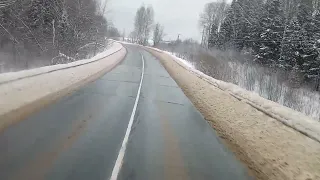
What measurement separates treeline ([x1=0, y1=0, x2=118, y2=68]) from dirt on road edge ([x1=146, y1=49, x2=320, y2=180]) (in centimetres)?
2236

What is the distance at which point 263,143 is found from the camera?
8.81 meters

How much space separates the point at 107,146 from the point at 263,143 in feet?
13.4

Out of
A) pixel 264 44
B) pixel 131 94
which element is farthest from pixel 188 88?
pixel 264 44

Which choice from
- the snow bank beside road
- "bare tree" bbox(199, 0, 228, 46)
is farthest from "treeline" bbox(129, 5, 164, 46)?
the snow bank beside road

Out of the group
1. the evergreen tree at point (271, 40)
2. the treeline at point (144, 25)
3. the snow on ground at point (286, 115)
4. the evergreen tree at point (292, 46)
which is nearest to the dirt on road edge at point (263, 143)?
the snow on ground at point (286, 115)

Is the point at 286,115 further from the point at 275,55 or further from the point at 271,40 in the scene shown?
the point at 271,40

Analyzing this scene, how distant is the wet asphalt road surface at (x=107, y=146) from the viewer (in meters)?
5.57

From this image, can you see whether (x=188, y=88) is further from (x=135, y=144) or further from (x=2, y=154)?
(x=2, y=154)

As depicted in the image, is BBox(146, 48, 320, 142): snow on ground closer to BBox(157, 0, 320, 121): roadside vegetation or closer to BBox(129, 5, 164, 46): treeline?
BBox(157, 0, 320, 121): roadside vegetation

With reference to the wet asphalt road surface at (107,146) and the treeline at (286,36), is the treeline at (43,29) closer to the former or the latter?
the treeline at (286,36)

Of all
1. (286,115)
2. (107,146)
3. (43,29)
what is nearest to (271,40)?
(43,29)

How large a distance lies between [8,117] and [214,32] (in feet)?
239

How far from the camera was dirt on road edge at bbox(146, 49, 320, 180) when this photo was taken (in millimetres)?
6926

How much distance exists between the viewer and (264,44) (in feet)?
136
